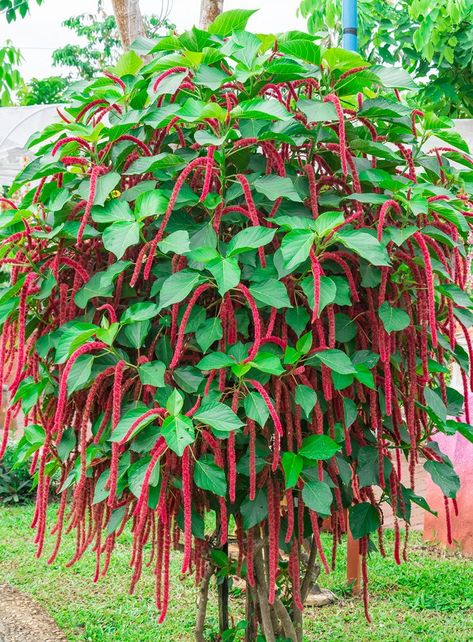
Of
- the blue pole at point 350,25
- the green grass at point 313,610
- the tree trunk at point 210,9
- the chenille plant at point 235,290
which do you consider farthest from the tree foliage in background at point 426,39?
the chenille plant at point 235,290

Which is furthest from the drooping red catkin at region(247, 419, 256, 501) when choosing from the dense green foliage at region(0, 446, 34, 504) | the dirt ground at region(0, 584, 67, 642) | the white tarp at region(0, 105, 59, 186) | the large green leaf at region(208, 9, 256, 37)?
the white tarp at region(0, 105, 59, 186)

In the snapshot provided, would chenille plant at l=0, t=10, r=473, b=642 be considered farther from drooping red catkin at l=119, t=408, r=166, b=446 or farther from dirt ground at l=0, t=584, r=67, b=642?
dirt ground at l=0, t=584, r=67, b=642

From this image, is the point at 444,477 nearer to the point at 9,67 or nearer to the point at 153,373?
the point at 153,373

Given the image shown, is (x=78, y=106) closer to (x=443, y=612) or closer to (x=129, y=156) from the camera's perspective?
(x=129, y=156)

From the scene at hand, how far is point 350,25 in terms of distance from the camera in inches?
119

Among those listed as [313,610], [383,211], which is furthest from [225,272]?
[313,610]

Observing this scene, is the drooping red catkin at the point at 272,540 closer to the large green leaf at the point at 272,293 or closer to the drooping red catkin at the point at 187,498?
the drooping red catkin at the point at 187,498

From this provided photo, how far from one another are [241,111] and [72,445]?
2.54 ft

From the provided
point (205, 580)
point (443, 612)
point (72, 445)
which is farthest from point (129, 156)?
point (443, 612)

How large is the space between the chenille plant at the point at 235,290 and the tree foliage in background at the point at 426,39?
9.80 feet

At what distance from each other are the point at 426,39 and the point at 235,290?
156 inches

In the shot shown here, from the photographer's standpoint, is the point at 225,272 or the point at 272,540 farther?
the point at 272,540

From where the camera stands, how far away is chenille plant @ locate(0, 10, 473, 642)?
142cm

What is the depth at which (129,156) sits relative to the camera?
5.24 feet
